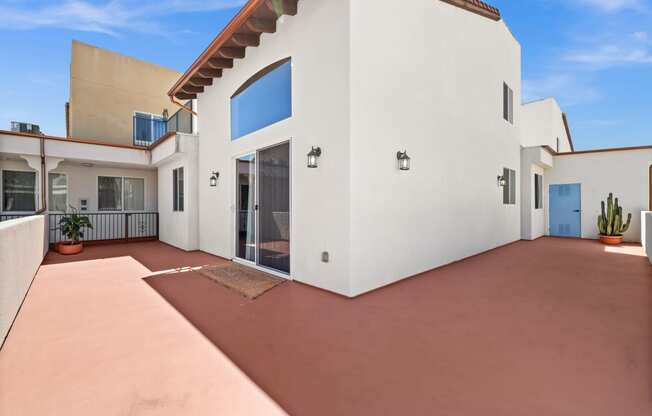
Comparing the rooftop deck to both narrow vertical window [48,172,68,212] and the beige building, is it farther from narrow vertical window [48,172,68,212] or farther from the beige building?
the beige building

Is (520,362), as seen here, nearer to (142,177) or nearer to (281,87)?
(281,87)

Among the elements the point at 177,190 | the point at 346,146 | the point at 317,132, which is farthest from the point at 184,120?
the point at 346,146

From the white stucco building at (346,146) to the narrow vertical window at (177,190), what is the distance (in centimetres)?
6

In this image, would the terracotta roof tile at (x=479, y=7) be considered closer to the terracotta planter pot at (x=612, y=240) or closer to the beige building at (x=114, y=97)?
the terracotta planter pot at (x=612, y=240)

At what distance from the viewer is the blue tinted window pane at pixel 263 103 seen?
478cm

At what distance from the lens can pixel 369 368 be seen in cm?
212

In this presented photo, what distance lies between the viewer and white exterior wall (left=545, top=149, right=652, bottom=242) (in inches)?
350

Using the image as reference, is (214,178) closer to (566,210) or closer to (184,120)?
(184,120)

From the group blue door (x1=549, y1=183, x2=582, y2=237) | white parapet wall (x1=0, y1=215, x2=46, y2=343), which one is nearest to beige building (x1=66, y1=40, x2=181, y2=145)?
white parapet wall (x1=0, y1=215, x2=46, y2=343)

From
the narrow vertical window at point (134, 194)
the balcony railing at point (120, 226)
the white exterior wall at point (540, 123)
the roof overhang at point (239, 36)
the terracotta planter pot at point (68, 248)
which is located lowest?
the terracotta planter pot at point (68, 248)

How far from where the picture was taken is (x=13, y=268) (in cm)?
312

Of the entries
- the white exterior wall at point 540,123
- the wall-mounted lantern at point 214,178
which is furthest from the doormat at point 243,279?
the white exterior wall at point 540,123

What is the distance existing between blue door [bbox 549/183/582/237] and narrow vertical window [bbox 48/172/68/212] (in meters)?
16.6

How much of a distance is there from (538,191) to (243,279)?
Result: 1065cm
